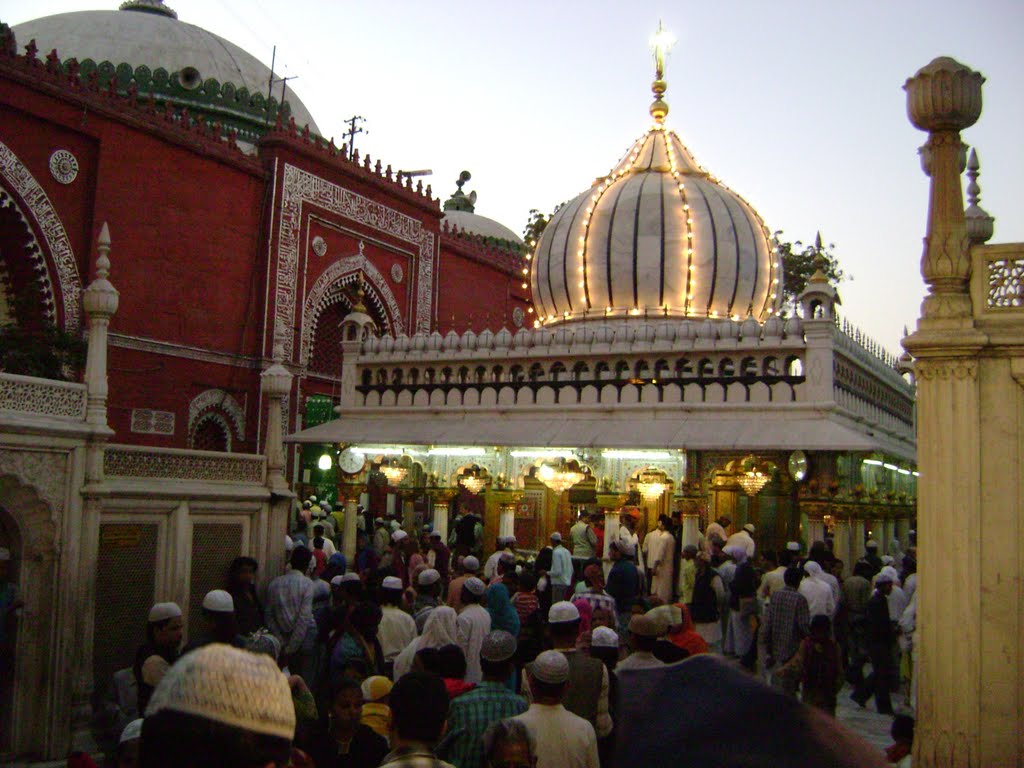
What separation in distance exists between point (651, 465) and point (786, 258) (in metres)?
19.1

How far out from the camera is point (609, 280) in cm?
1700

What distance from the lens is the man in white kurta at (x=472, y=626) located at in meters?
7.20

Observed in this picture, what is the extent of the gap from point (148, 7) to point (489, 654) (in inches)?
1016

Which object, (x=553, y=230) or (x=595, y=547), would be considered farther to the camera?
(x=553, y=230)

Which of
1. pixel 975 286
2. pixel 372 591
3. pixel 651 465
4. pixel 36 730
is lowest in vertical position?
pixel 36 730

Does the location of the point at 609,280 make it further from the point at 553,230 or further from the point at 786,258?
the point at 786,258

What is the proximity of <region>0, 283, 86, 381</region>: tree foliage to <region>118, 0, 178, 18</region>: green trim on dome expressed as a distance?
42.8ft

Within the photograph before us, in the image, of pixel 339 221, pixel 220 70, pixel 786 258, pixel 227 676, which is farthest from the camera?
pixel 786 258

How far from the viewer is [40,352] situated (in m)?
13.9

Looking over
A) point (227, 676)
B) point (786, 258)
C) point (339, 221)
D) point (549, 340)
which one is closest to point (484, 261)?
point (339, 221)

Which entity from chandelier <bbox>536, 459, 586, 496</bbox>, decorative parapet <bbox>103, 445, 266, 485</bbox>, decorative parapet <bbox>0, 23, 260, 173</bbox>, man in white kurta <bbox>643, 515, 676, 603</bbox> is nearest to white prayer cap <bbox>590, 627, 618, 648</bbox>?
decorative parapet <bbox>103, 445, 266, 485</bbox>

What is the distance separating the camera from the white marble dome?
16.7 metres

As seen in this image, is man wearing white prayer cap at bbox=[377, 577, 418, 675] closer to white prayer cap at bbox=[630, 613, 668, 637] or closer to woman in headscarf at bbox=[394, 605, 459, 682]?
woman in headscarf at bbox=[394, 605, 459, 682]

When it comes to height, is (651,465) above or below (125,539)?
above
